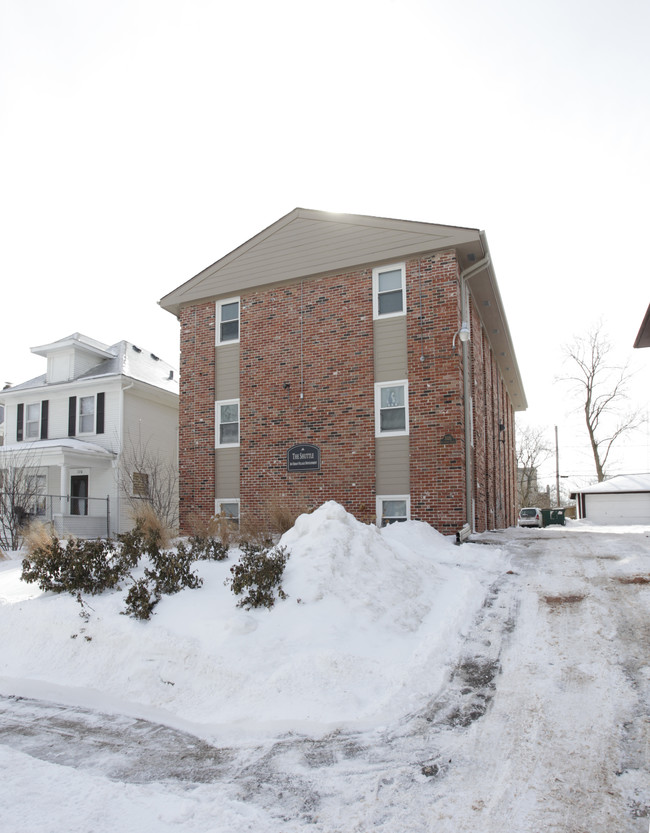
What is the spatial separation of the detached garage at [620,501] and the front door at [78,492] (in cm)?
2617

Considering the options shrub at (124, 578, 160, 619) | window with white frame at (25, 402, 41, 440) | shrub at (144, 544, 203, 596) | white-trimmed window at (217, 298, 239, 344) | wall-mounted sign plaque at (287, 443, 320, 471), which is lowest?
shrub at (124, 578, 160, 619)

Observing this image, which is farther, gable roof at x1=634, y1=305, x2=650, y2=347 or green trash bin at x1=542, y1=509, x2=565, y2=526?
green trash bin at x1=542, y1=509, x2=565, y2=526

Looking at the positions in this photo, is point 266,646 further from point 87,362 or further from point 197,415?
point 87,362

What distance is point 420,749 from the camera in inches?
149

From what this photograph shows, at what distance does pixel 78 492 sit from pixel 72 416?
9.21ft

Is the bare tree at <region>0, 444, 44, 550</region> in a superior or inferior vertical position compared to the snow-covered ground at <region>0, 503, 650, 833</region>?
superior

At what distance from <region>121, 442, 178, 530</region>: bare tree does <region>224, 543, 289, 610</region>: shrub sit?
12.2m

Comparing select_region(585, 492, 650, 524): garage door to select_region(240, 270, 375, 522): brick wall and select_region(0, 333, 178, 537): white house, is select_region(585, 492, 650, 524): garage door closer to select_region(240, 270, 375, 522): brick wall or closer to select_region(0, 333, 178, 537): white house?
select_region(240, 270, 375, 522): brick wall

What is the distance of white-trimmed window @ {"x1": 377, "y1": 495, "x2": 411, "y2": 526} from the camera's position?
12.6 meters

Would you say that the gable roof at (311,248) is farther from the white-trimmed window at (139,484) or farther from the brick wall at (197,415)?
the white-trimmed window at (139,484)

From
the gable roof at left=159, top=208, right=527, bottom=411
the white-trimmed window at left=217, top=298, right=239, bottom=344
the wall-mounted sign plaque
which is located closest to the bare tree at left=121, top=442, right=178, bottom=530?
the white-trimmed window at left=217, top=298, right=239, bottom=344

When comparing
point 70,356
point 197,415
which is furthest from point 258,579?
point 70,356

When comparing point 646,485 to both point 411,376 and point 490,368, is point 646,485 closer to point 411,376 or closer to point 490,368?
point 490,368

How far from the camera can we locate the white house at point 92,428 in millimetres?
19188
